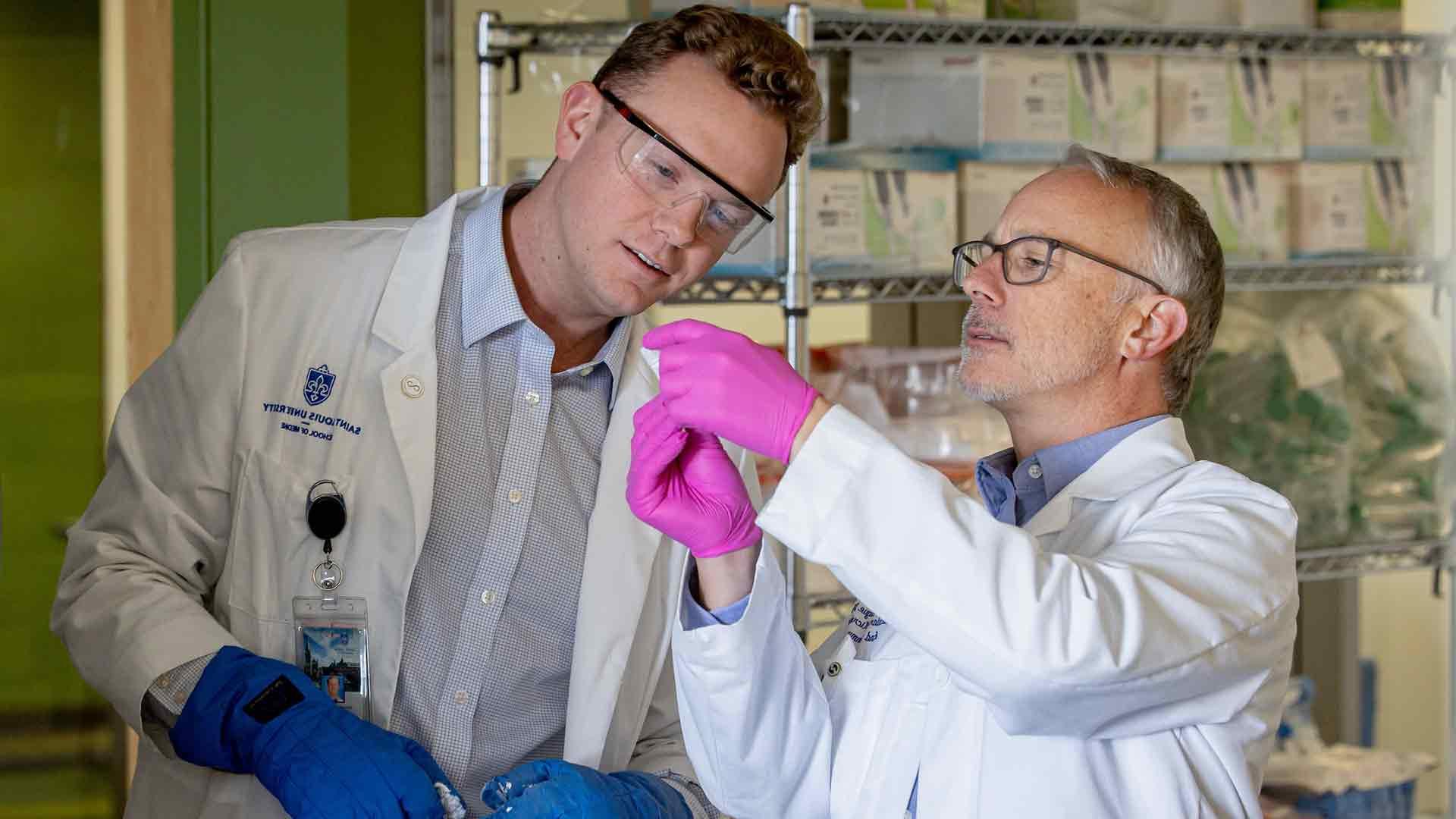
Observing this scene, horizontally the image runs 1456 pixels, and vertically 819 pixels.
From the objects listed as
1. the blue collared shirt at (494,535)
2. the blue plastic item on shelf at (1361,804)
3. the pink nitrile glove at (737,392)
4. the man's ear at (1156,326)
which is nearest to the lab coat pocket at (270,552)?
the blue collared shirt at (494,535)

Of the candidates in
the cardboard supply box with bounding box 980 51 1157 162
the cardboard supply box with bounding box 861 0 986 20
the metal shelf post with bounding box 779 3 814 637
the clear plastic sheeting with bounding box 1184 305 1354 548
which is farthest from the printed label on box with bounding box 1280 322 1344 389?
the metal shelf post with bounding box 779 3 814 637

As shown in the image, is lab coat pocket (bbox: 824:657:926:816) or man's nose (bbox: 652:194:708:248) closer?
lab coat pocket (bbox: 824:657:926:816)

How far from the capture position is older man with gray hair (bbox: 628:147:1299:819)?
1.13 meters

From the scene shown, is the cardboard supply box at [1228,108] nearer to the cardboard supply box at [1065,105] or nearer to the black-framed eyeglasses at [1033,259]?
the cardboard supply box at [1065,105]

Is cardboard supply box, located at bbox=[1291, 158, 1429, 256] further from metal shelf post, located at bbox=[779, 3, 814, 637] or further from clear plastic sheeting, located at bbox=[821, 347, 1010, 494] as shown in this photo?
metal shelf post, located at bbox=[779, 3, 814, 637]

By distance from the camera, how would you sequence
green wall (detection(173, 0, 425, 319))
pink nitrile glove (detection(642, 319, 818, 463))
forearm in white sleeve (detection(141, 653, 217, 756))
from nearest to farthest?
pink nitrile glove (detection(642, 319, 818, 463))
forearm in white sleeve (detection(141, 653, 217, 756))
green wall (detection(173, 0, 425, 319))

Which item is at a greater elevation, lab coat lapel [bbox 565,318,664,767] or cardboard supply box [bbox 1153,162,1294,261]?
cardboard supply box [bbox 1153,162,1294,261]

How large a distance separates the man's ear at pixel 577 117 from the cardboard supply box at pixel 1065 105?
1.27 meters

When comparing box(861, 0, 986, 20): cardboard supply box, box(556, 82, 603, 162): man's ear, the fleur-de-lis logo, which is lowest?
the fleur-de-lis logo

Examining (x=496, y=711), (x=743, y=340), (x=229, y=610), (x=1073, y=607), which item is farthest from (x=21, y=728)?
(x=1073, y=607)

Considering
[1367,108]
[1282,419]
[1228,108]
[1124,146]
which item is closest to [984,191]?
[1124,146]

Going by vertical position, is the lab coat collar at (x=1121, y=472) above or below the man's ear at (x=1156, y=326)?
below

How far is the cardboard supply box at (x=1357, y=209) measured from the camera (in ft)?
9.98

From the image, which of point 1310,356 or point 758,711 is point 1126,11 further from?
point 758,711
